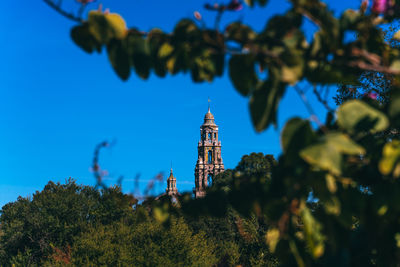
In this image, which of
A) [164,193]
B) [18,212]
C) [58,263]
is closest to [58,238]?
[18,212]

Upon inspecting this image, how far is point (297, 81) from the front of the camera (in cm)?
200

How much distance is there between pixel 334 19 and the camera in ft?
7.20

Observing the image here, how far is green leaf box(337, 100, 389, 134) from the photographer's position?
215cm

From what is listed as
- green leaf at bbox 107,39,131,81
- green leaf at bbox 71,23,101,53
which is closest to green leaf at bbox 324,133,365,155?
green leaf at bbox 107,39,131,81

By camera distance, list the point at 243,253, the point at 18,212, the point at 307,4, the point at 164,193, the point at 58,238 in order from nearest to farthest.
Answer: the point at 307,4, the point at 164,193, the point at 243,253, the point at 58,238, the point at 18,212

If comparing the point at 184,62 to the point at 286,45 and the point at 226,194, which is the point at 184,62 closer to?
the point at 286,45

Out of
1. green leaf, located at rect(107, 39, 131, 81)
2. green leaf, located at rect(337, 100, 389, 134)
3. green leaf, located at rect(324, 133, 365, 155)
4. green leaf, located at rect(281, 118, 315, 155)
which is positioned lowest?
green leaf, located at rect(324, 133, 365, 155)

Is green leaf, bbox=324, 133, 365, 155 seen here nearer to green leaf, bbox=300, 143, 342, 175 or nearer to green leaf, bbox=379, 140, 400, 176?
green leaf, bbox=300, 143, 342, 175

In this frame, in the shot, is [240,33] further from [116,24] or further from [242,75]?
[116,24]

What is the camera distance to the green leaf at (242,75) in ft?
7.23

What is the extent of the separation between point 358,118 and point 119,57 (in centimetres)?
118

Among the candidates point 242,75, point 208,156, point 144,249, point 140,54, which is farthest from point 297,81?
point 208,156

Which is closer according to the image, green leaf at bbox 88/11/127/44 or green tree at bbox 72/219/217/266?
green leaf at bbox 88/11/127/44

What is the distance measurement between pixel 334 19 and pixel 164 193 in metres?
A: 1.56
